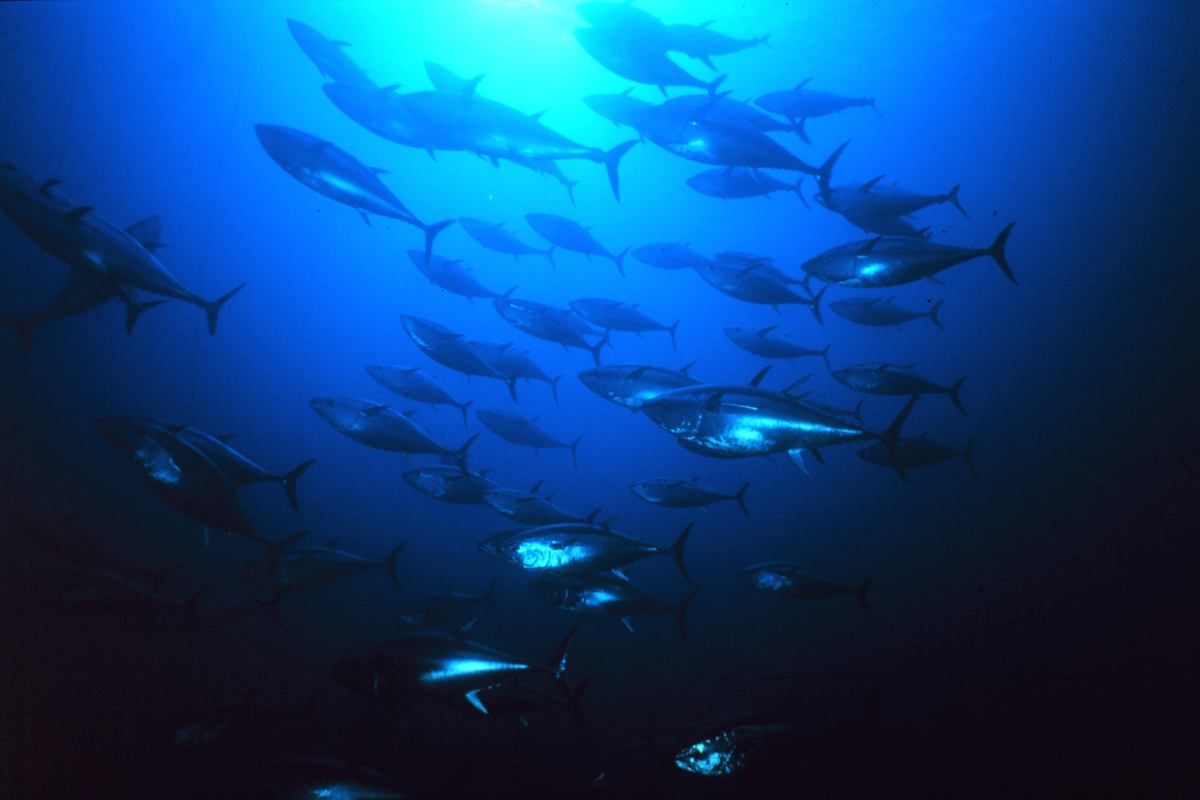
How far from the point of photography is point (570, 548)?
11.0 ft

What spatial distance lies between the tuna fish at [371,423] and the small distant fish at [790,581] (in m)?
2.45

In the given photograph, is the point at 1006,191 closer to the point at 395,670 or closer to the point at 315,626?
the point at 395,670

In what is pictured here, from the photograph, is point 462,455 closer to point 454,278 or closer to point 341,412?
point 341,412

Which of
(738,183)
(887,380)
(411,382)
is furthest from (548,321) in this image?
(887,380)

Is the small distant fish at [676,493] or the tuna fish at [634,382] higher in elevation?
the tuna fish at [634,382]

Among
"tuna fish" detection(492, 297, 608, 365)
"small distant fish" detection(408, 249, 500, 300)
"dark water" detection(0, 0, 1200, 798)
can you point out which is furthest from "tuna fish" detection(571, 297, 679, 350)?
"dark water" detection(0, 0, 1200, 798)

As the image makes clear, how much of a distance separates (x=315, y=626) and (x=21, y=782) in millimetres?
4220

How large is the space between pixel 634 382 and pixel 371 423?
205 centimetres

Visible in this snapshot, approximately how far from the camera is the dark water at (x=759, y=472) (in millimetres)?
5832

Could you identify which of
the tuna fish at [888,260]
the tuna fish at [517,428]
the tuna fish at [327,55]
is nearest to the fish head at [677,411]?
the tuna fish at [888,260]

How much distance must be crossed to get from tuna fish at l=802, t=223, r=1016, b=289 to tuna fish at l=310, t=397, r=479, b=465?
282 centimetres

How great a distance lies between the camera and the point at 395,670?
3379 millimetres

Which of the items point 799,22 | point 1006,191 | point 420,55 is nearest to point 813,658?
point 1006,191

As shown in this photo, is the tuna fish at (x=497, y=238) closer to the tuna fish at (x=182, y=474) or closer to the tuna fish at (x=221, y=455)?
the tuna fish at (x=221, y=455)
